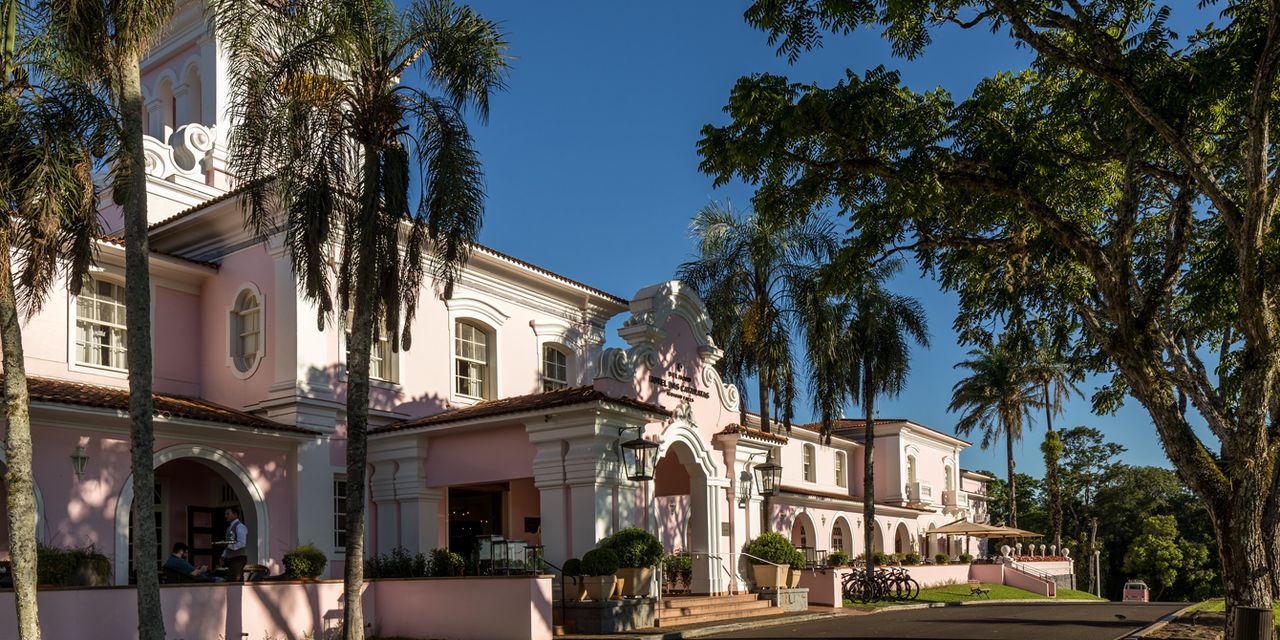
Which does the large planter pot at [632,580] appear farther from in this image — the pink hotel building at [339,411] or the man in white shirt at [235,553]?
the man in white shirt at [235,553]

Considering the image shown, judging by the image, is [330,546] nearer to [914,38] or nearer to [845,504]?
[914,38]

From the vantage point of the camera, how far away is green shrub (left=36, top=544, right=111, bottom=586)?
587 inches

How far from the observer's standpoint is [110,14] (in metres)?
12.9

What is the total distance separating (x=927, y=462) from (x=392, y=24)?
1626 inches

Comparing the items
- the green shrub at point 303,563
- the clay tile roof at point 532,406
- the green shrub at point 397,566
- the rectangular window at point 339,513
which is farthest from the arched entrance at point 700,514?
the green shrub at point 303,563

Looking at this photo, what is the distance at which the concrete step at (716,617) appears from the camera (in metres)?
19.0

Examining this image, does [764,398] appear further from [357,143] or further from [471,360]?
[357,143]

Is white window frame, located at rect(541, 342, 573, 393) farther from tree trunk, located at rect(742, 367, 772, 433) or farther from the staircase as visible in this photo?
the staircase

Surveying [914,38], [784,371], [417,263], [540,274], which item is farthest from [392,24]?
[784,371]

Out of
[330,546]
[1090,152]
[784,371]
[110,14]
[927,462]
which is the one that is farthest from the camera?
[927,462]

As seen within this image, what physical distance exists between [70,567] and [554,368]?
45.1 ft

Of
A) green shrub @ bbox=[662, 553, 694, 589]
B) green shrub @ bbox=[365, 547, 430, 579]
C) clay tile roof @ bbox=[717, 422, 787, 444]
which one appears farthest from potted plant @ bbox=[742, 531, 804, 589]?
green shrub @ bbox=[365, 547, 430, 579]

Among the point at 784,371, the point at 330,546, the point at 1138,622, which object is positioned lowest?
the point at 1138,622

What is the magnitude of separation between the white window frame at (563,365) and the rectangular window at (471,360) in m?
1.78
